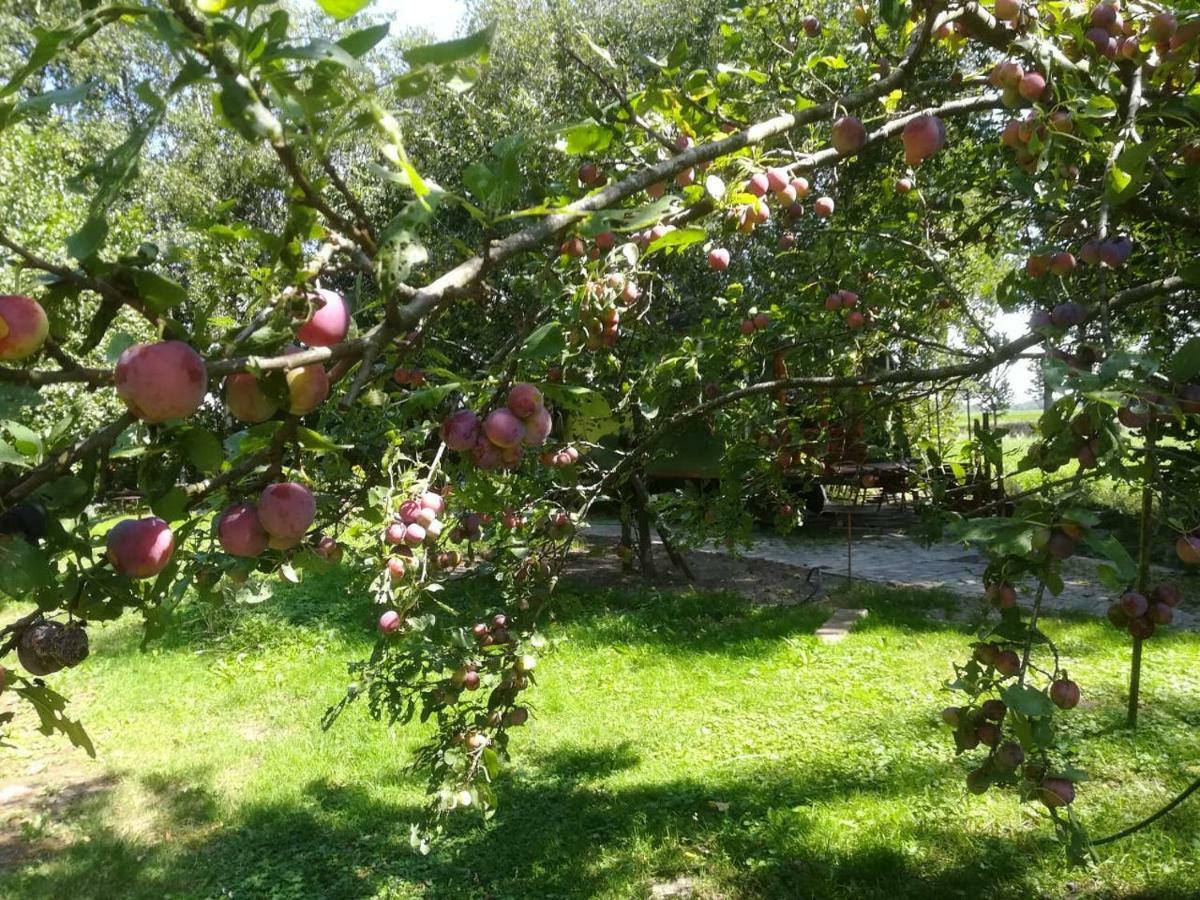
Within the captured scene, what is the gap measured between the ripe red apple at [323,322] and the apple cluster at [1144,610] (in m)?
1.75

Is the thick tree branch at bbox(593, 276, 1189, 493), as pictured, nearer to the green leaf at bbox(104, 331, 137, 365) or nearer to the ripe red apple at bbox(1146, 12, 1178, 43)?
the ripe red apple at bbox(1146, 12, 1178, 43)

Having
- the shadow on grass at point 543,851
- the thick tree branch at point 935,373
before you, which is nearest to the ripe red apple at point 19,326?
the thick tree branch at point 935,373

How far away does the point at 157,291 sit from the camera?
2.61 ft

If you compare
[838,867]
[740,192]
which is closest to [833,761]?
[838,867]

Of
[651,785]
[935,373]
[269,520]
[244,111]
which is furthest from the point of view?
[651,785]

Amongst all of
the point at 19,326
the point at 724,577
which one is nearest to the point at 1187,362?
the point at 19,326

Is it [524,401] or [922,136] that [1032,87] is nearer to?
[922,136]

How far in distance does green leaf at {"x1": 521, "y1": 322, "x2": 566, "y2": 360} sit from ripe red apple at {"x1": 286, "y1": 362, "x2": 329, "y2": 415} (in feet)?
1.10

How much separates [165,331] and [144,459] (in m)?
0.25

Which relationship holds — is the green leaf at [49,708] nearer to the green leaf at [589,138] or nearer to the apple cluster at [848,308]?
the green leaf at [589,138]

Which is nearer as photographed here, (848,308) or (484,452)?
(484,452)

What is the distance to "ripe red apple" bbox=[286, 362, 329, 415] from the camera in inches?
34.7

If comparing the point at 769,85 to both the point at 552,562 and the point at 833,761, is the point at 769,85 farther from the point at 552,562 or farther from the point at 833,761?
the point at 833,761

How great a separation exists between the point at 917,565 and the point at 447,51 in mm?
9232
